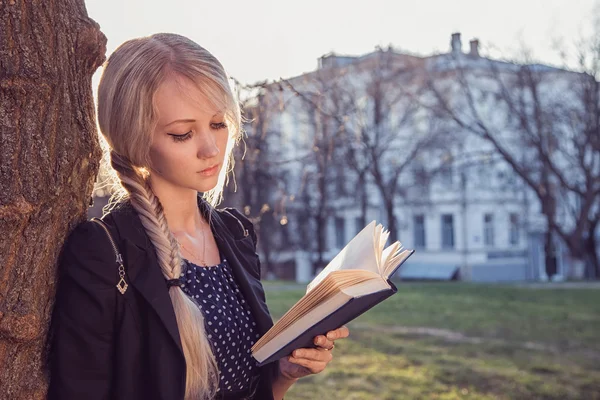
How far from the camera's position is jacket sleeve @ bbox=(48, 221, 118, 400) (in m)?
1.96

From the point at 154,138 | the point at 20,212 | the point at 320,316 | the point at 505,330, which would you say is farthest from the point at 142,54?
the point at 505,330

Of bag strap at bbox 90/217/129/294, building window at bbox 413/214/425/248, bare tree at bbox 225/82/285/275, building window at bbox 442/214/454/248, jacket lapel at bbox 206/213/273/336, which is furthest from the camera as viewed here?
building window at bbox 413/214/425/248

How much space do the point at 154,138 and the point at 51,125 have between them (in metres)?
0.32

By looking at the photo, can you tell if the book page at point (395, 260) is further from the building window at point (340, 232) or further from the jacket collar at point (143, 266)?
the building window at point (340, 232)

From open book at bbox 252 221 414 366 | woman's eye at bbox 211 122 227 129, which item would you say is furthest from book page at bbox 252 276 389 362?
woman's eye at bbox 211 122 227 129

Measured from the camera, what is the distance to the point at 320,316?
79.1 inches

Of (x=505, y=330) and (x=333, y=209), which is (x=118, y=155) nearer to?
(x=505, y=330)

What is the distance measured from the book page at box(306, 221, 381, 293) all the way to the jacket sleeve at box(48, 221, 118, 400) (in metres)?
0.52

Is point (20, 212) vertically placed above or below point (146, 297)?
above

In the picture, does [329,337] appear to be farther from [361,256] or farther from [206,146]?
[206,146]

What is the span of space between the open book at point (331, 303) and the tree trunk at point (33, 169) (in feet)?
1.84

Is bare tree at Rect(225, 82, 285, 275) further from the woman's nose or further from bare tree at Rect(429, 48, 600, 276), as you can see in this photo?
bare tree at Rect(429, 48, 600, 276)

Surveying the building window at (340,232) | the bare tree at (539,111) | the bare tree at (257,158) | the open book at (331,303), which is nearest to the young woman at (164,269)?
the open book at (331,303)

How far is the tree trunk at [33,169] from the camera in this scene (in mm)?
1910
